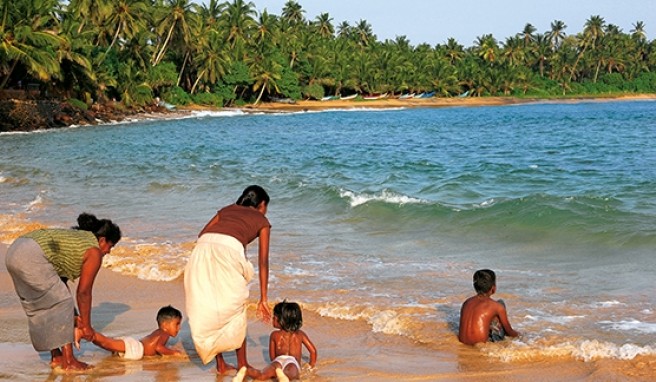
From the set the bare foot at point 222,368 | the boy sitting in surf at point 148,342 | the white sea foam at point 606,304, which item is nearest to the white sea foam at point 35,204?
the boy sitting in surf at point 148,342

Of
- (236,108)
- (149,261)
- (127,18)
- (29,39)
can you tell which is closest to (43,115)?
(29,39)

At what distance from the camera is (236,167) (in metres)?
22.8

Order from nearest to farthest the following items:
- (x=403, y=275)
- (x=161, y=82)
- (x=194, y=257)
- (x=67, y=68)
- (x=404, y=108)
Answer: (x=194, y=257), (x=403, y=275), (x=67, y=68), (x=161, y=82), (x=404, y=108)

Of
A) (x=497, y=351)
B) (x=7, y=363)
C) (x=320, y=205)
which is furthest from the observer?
(x=320, y=205)

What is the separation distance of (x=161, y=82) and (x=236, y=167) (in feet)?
154

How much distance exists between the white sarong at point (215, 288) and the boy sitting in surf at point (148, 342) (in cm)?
76

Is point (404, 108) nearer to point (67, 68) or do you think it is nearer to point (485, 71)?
point (485, 71)

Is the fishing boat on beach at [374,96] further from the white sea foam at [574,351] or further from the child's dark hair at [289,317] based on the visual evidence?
the child's dark hair at [289,317]

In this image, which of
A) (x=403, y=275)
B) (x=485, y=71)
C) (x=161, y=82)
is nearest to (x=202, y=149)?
(x=403, y=275)

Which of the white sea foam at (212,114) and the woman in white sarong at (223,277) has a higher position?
the woman in white sarong at (223,277)

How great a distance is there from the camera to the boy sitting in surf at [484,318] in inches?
230

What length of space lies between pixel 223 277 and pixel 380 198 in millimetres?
9517

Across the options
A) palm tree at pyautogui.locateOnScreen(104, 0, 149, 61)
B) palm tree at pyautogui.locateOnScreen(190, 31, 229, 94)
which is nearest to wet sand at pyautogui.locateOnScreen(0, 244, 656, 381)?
palm tree at pyautogui.locateOnScreen(104, 0, 149, 61)

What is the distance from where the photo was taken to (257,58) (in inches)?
3125
